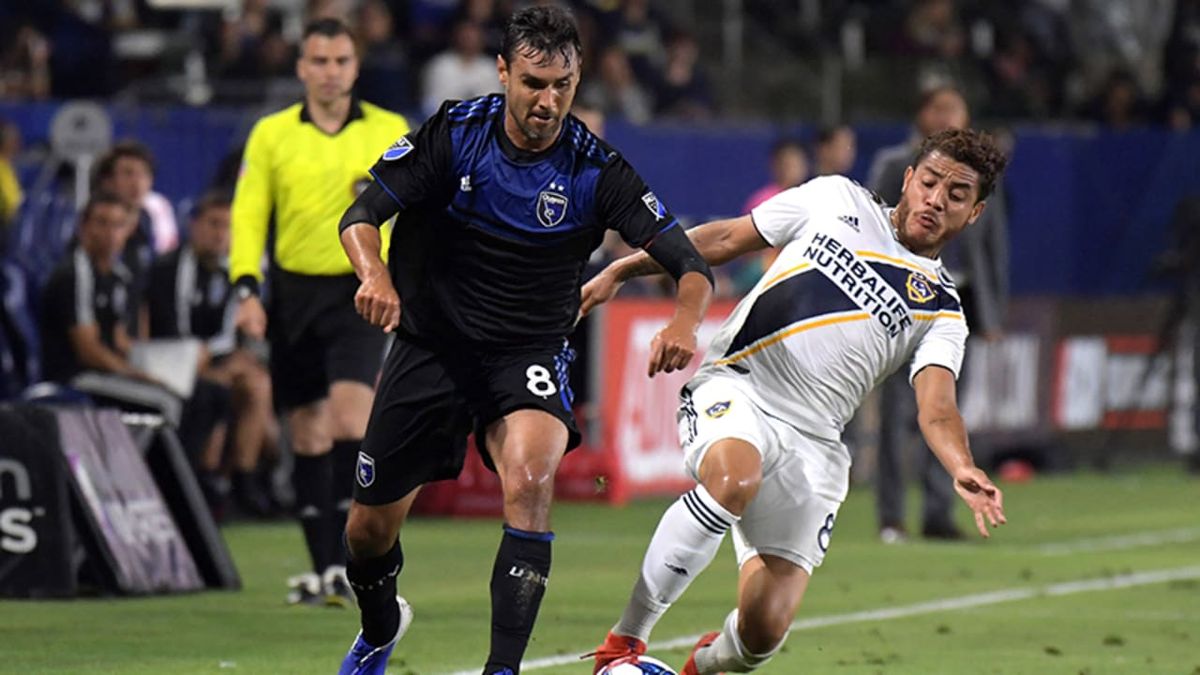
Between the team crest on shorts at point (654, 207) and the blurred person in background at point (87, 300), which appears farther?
the blurred person in background at point (87, 300)

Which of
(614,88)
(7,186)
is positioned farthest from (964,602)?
(614,88)

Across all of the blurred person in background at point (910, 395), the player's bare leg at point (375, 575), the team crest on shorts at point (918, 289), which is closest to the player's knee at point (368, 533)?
the player's bare leg at point (375, 575)

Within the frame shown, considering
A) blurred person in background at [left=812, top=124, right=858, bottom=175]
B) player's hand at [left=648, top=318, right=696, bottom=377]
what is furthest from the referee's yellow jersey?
blurred person in background at [left=812, top=124, right=858, bottom=175]

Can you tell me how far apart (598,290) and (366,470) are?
93 centimetres

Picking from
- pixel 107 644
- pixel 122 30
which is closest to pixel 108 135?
pixel 122 30

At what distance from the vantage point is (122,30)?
1862 cm

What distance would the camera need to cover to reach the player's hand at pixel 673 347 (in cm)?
695

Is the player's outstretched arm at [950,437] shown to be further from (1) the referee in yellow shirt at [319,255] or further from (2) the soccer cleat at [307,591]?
(2) the soccer cleat at [307,591]

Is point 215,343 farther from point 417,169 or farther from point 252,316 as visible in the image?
point 417,169

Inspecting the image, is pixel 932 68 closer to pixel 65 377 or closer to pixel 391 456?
pixel 65 377

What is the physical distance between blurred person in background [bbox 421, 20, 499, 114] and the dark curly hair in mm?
10601

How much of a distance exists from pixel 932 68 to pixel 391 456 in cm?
1779

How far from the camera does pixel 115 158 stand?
538 inches

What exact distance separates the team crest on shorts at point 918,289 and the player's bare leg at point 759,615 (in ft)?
3.06
